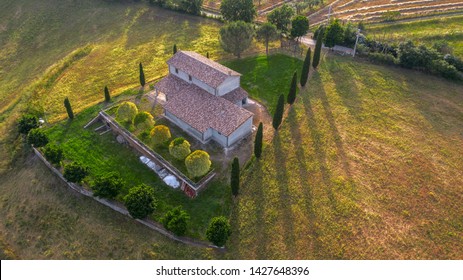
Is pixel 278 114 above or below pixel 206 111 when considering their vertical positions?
above

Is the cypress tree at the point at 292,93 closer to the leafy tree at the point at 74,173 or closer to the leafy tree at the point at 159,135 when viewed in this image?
the leafy tree at the point at 159,135

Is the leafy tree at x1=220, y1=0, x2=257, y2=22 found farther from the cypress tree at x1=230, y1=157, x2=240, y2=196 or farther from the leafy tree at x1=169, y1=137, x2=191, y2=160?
the cypress tree at x1=230, y1=157, x2=240, y2=196

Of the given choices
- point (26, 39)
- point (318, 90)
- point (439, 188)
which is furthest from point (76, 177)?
point (26, 39)

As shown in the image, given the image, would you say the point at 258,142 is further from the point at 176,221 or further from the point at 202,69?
the point at 202,69

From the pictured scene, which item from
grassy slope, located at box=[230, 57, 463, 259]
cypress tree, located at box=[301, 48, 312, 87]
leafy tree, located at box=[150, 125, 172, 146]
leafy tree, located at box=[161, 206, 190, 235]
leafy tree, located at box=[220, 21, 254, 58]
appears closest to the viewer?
leafy tree, located at box=[161, 206, 190, 235]

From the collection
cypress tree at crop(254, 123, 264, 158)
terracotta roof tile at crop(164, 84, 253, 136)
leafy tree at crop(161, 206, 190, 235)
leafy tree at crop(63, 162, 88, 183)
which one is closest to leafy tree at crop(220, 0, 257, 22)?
terracotta roof tile at crop(164, 84, 253, 136)

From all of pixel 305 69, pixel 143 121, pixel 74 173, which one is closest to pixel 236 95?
pixel 305 69
